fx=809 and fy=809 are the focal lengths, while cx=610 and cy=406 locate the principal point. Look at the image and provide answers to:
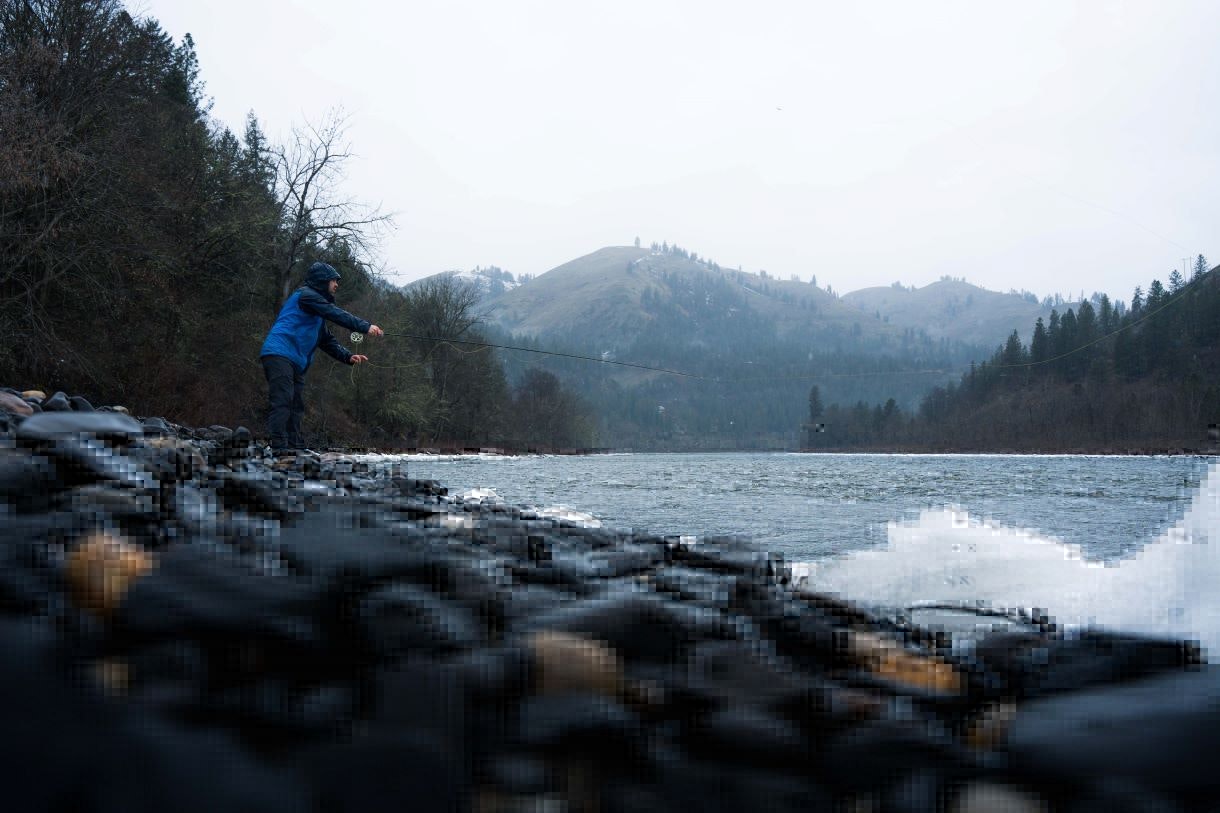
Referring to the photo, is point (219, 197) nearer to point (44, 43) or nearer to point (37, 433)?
point (44, 43)

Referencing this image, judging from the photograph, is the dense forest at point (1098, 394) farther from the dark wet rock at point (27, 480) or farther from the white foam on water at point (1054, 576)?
the dark wet rock at point (27, 480)

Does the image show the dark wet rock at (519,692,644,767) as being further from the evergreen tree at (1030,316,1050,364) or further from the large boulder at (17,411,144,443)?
the evergreen tree at (1030,316,1050,364)

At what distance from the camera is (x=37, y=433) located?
261cm

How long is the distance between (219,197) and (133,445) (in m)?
22.4

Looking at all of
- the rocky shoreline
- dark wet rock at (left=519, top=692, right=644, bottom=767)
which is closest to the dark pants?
the rocky shoreline

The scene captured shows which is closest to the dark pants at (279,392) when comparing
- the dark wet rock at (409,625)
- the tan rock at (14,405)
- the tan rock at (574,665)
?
the tan rock at (14,405)

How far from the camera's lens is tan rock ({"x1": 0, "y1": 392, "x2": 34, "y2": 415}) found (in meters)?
4.91

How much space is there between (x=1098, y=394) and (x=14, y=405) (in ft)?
272

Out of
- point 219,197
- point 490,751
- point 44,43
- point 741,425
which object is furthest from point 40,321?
point 741,425

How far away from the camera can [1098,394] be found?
7275 cm

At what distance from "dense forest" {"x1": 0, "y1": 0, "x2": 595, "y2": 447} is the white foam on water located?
373 inches

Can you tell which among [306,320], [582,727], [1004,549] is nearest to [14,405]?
[306,320]

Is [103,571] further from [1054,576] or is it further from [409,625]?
[1054,576]

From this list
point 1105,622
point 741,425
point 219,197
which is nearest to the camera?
point 1105,622
